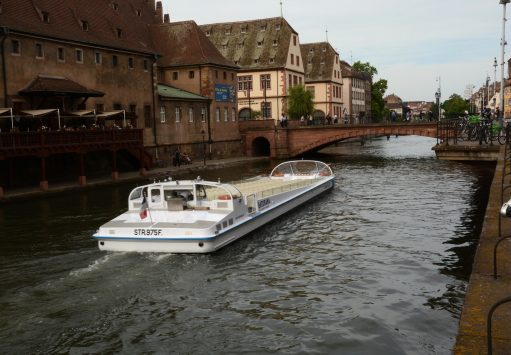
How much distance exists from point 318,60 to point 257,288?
8445cm

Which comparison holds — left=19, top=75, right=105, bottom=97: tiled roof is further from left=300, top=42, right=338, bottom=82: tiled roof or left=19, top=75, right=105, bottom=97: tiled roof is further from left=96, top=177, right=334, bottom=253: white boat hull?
left=300, top=42, right=338, bottom=82: tiled roof

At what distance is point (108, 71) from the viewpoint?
43188mm

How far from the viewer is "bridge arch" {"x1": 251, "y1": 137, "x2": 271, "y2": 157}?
65.7 meters

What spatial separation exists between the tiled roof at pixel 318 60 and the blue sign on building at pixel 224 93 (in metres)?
35.3

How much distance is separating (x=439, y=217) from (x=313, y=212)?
18.3 ft

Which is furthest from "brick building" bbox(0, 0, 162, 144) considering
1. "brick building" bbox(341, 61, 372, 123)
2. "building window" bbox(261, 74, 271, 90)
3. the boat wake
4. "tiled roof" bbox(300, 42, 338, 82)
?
"brick building" bbox(341, 61, 372, 123)

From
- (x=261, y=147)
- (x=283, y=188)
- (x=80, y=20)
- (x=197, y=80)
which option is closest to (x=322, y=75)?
(x=261, y=147)

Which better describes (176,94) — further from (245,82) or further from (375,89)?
(375,89)

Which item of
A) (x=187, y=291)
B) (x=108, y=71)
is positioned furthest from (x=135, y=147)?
(x=187, y=291)

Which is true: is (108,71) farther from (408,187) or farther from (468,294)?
(468,294)

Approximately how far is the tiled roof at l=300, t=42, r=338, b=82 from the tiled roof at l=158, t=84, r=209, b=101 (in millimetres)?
41558

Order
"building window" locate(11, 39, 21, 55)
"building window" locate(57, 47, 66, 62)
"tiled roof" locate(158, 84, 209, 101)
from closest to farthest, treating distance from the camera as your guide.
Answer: "building window" locate(11, 39, 21, 55), "building window" locate(57, 47, 66, 62), "tiled roof" locate(158, 84, 209, 101)

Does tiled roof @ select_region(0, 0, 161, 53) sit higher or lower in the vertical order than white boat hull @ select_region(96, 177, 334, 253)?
higher

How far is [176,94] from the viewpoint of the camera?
174 ft
